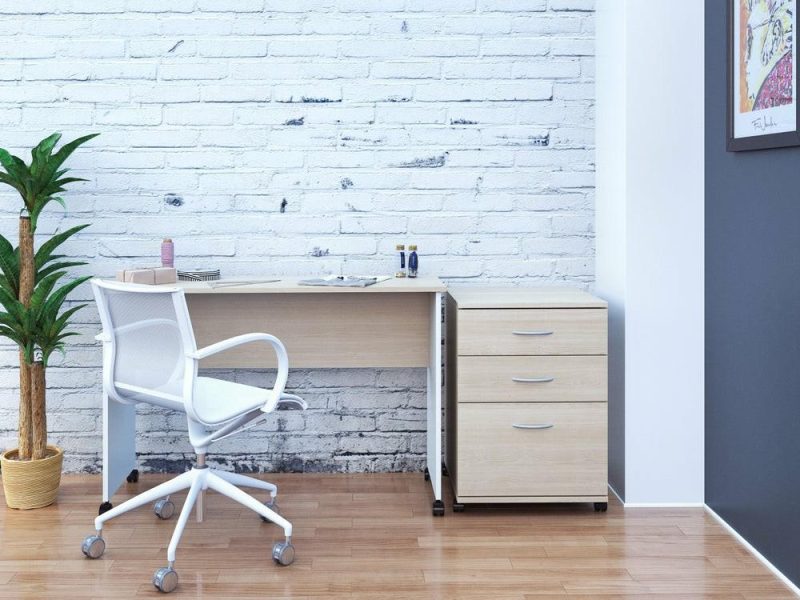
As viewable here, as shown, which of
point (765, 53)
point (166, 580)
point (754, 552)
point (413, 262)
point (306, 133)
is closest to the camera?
point (166, 580)

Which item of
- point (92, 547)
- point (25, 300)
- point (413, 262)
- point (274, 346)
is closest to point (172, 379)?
point (274, 346)

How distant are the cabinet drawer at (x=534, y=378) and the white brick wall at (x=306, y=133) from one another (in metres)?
0.67

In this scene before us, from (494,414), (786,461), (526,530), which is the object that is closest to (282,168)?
(494,414)

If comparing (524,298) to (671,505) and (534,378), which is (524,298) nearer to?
(534,378)

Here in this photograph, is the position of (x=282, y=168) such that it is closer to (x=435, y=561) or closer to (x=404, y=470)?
(x=404, y=470)

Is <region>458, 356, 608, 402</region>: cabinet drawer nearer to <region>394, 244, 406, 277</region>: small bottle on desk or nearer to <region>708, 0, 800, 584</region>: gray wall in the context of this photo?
<region>708, 0, 800, 584</region>: gray wall

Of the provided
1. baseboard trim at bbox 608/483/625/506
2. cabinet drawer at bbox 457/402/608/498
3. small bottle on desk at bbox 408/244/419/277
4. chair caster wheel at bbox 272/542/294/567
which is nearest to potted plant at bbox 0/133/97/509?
chair caster wheel at bbox 272/542/294/567

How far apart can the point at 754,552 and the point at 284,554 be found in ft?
4.85

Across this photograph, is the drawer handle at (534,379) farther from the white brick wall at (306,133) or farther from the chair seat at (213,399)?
the chair seat at (213,399)

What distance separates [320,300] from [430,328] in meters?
0.43

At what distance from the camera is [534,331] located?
3.48 meters

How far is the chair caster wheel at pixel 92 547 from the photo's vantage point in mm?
3100

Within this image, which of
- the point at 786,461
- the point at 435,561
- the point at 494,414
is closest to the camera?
the point at 786,461

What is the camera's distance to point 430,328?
371cm
